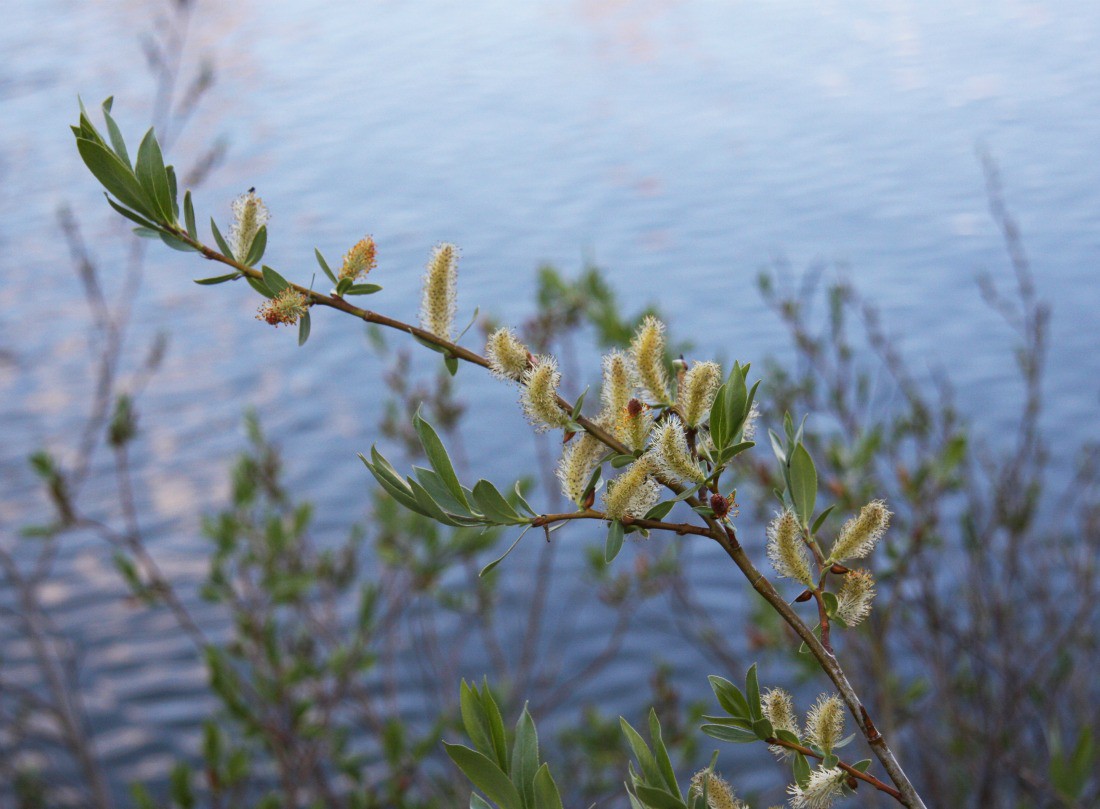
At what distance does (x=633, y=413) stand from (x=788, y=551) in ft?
0.51

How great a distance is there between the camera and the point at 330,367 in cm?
748

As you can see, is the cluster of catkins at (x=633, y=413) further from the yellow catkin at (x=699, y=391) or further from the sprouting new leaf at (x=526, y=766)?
the sprouting new leaf at (x=526, y=766)

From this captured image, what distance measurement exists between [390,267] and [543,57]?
564 centimetres

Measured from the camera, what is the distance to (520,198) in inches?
352

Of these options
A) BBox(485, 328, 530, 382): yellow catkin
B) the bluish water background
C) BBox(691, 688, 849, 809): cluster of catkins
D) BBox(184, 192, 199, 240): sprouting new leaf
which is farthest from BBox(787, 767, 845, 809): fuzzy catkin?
the bluish water background

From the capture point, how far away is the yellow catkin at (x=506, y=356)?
920mm

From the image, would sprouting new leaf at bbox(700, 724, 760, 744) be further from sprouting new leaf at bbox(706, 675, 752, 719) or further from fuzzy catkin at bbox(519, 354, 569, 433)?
fuzzy catkin at bbox(519, 354, 569, 433)

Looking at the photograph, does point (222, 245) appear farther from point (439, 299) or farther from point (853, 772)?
point (853, 772)

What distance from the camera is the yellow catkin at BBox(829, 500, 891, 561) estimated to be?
87 centimetres

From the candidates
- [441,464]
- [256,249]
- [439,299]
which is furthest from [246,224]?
[441,464]

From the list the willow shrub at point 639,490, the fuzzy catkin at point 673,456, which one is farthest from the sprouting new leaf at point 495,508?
the fuzzy catkin at point 673,456

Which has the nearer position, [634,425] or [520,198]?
[634,425]

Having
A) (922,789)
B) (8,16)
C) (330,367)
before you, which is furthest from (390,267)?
(8,16)

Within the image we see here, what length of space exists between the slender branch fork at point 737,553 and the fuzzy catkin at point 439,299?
12mm
